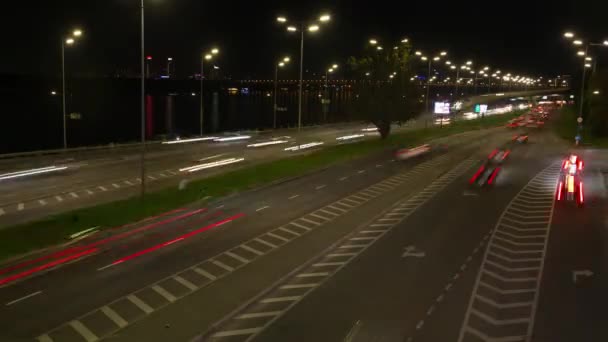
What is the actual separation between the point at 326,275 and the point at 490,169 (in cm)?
2714

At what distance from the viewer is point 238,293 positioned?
15617 millimetres

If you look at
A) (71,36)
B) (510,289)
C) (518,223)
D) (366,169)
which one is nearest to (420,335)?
(510,289)

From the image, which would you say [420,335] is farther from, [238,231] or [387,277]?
[238,231]

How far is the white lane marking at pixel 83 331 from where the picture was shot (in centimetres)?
1262

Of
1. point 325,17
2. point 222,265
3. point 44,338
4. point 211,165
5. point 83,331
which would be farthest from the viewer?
point 211,165

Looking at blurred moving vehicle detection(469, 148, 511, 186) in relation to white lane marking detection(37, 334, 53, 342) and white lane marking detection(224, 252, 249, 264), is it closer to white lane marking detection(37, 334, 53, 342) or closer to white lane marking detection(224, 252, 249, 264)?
white lane marking detection(224, 252, 249, 264)

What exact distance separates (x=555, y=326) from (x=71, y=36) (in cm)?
3781

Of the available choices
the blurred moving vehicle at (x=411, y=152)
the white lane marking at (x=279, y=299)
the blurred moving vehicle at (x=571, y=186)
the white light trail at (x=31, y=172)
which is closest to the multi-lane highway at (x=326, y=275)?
the white lane marking at (x=279, y=299)

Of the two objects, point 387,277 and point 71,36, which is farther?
point 71,36

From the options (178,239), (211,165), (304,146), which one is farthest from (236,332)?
(304,146)

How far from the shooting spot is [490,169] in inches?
1612

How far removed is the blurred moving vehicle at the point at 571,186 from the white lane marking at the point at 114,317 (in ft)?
77.1

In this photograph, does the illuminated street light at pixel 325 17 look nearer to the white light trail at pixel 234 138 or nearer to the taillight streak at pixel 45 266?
the taillight streak at pixel 45 266

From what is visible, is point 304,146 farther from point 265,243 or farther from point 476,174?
point 265,243
